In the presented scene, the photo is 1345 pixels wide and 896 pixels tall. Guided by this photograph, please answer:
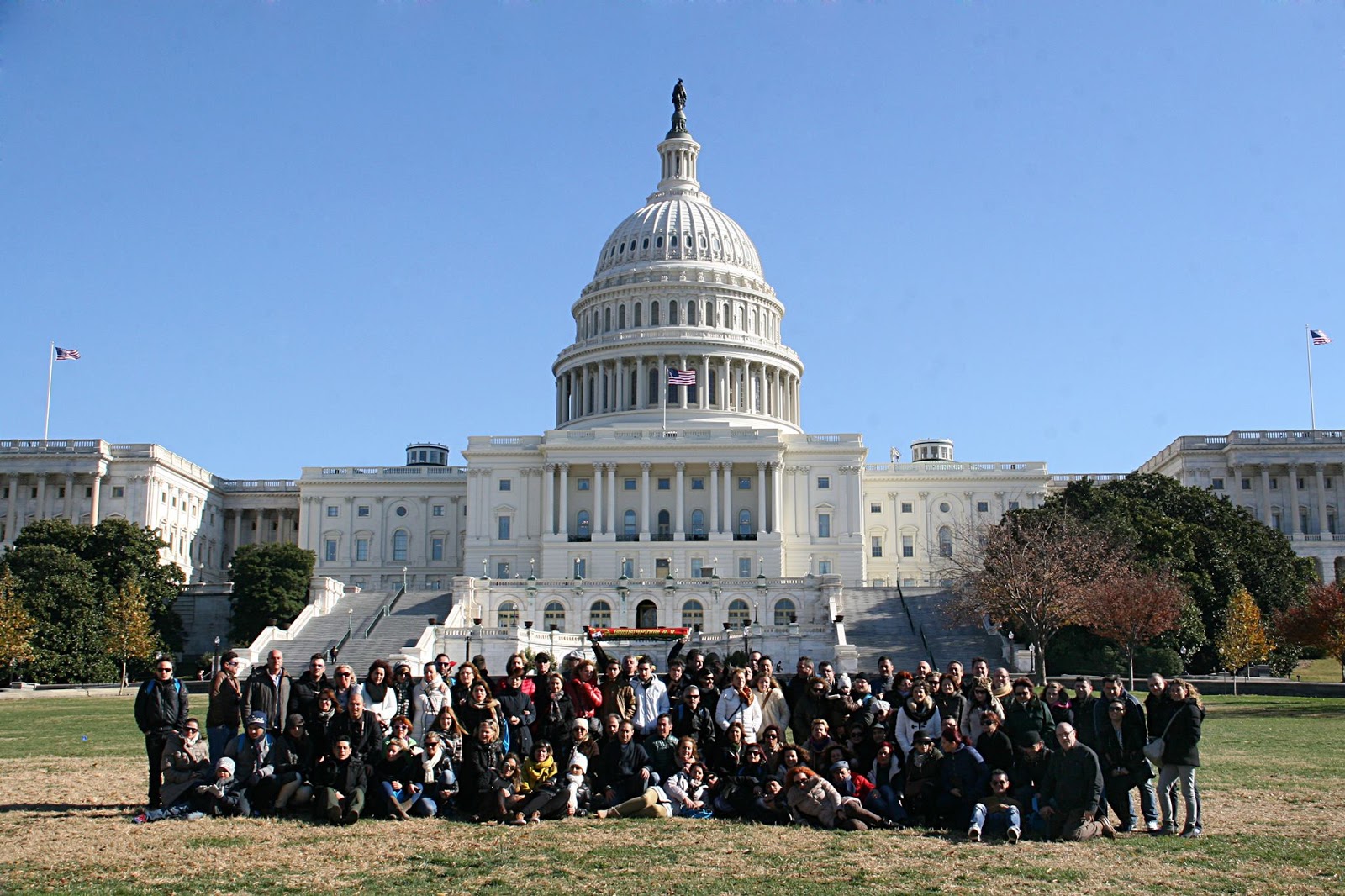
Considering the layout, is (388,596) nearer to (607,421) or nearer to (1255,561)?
(607,421)

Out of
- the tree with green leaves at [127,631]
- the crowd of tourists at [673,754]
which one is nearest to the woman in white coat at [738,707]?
the crowd of tourists at [673,754]

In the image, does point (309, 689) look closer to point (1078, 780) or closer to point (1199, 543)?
point (1078, 780)

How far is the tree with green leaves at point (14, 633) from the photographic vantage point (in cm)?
6075

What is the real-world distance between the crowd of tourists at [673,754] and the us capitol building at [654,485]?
60575mm

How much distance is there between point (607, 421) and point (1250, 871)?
9344 cm

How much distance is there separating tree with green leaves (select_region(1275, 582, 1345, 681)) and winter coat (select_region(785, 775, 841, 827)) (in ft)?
137

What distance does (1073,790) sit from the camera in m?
18.3

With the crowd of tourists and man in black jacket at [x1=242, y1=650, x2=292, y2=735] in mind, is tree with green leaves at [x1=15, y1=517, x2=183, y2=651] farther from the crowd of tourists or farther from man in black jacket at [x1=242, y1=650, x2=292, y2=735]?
the crowd of tourists

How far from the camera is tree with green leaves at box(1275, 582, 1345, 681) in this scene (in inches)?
2158

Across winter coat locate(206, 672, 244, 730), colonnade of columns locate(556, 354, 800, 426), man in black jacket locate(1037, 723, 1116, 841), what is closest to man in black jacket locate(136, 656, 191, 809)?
winter coat locate(206, 672, 244, 730)

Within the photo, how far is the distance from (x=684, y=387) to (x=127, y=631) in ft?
168

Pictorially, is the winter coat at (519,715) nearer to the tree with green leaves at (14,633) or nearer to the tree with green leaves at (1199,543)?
the tree with green leaves at (1199,543)

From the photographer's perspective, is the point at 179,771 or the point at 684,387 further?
the point at 684,387

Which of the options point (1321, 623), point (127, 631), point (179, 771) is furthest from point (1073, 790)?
point (127, 631)
